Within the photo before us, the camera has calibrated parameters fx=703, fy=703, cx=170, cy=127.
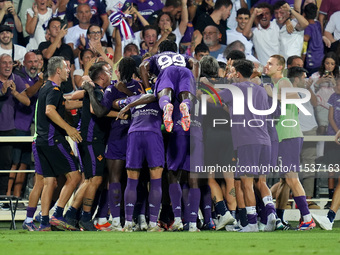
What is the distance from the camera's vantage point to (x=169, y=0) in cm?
1445

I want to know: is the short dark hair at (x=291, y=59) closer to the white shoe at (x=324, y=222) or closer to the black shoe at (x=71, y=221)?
the white shoe at (x=324, y=222)

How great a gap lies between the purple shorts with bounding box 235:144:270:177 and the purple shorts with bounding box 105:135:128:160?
1.58 m

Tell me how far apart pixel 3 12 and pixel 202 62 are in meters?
5.83

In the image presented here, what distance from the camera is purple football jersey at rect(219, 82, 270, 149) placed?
9.03 m

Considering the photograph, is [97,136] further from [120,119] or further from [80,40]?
[80,40]

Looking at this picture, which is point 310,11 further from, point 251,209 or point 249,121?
point 251,209

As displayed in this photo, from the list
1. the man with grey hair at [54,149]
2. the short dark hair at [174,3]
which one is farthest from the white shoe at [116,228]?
the short dark hair at [174,3]

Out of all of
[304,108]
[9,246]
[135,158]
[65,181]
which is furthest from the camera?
[304,108]

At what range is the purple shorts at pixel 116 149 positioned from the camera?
9.52m

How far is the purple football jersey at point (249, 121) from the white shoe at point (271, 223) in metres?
0.95

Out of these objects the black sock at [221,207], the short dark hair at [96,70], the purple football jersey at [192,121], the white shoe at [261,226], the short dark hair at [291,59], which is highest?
the short dark hair at [291,59]

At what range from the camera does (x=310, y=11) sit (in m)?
14.5

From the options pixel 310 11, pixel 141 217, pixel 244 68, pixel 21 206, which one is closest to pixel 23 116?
pixel 21 206

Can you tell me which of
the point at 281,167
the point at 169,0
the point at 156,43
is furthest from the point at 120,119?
the point at 169,0
